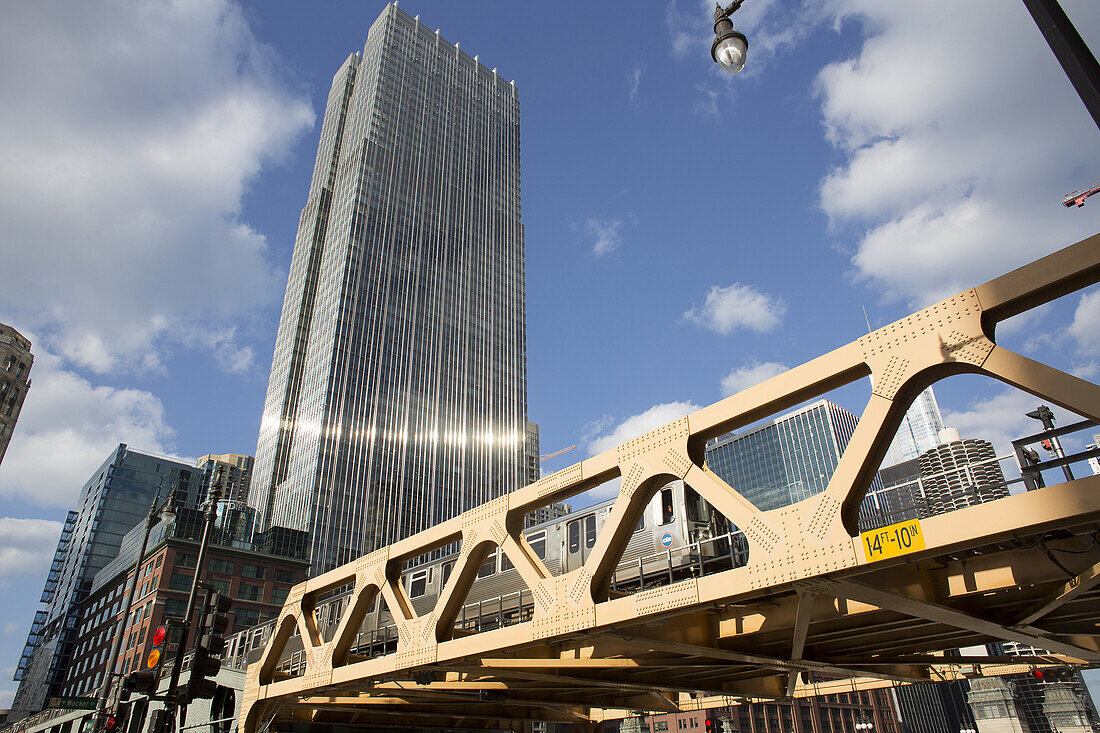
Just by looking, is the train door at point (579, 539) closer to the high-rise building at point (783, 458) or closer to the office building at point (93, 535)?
the office building at point (93, 535)

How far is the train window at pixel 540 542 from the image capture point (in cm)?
2116

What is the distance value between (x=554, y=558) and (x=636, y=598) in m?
8.83

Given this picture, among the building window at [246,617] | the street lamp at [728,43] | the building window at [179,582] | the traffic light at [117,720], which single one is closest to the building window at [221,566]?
the building window at [179,582]

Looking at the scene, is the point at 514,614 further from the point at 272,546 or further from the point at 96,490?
the point at 96,490

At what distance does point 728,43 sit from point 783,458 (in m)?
198

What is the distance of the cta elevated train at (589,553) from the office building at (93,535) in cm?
9706

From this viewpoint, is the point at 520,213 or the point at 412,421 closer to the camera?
the point at 412,421

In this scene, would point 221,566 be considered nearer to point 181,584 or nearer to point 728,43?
point 181,584

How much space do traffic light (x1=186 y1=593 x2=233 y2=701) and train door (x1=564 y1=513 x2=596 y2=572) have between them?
30.1ft

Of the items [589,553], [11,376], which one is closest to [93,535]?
[11,376]

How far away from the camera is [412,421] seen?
98.6 meters

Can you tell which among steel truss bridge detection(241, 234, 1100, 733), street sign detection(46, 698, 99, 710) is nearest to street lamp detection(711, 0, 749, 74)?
steel truss bridge detection(241, 234, 1100, 733)

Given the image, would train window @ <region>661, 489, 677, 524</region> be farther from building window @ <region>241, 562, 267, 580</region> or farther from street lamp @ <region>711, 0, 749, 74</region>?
building window @ <region>241, 562, 267, 580</region>

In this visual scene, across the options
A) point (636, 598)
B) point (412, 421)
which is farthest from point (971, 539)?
point (412, 421)
